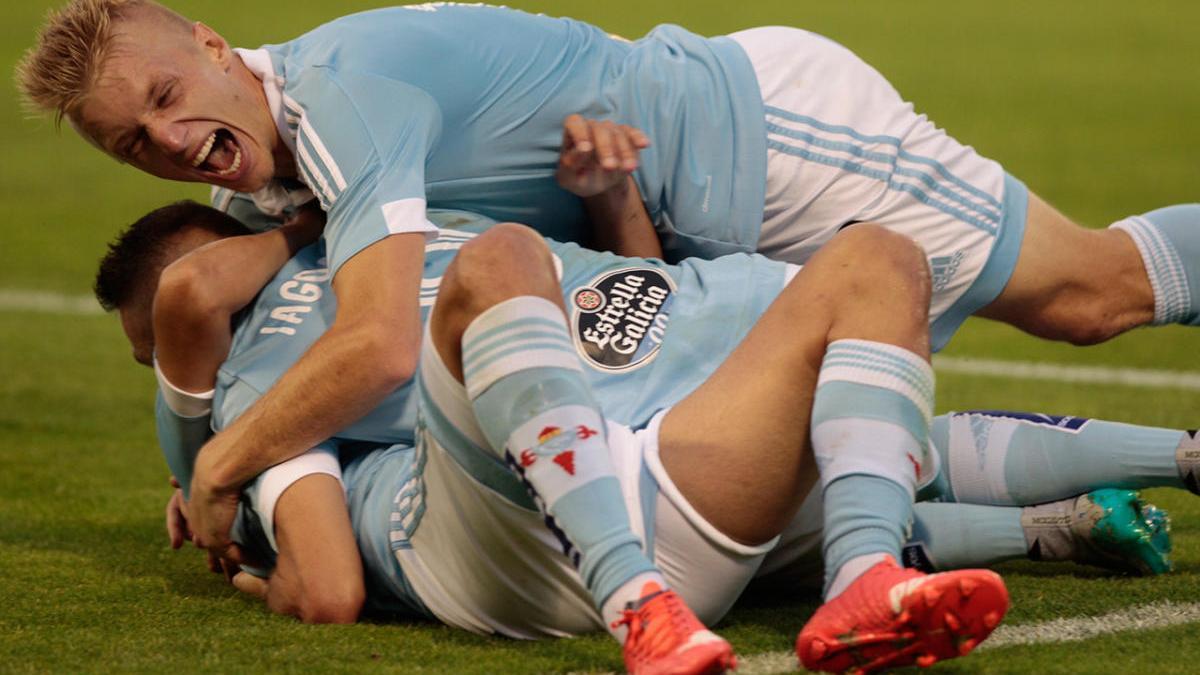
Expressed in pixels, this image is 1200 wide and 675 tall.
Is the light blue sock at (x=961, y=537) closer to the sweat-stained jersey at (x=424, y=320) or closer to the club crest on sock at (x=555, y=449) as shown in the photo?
the sweat-stained jersey at (x=424, y=320)

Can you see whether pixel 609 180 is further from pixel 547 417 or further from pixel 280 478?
pixel 547 417

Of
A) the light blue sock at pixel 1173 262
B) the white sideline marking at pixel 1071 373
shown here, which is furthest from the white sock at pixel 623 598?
the white sideline marking at pixel 1071 373

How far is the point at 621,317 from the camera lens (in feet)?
10.8

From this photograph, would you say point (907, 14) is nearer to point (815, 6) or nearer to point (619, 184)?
point (815, 6)

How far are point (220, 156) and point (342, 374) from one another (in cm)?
74

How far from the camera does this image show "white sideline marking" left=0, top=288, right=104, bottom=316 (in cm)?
757

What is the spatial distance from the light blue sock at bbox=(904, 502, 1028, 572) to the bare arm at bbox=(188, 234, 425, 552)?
110cm

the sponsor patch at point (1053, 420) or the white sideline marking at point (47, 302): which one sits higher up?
the sponsor patch at point (1053, 420)

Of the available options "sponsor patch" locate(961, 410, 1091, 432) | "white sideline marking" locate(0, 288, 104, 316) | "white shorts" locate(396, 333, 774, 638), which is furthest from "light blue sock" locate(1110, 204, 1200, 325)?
"white sideline marking" locate(0, 288, 104, 316)

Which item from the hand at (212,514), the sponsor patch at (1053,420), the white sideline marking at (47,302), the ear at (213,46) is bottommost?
the white sideline marking at (47,302)

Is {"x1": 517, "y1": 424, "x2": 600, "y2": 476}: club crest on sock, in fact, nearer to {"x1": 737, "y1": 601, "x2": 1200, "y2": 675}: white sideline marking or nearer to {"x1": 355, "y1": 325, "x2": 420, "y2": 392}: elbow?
{"x1": 737, "y1": 601, "x2": 1200, "y2": 675}: white sideline marking

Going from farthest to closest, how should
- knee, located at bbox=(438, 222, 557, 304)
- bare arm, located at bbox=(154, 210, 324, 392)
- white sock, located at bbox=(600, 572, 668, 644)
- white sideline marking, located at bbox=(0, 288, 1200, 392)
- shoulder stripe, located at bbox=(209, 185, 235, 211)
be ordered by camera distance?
white sideline marking, located at bbox=(0, 288, 1200, 392)
shoulder stripe, located at bbox=(209, 185, 235, 211)
bare arm, located at bbox=(154, 210, 324, 392)
knee, located at bbox=(438, 222, 557, 304)
white sock, located at bbox=(600, 572, 668, 644)

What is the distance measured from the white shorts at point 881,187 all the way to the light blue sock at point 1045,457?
379 mm

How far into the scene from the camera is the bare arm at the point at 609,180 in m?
3.81
